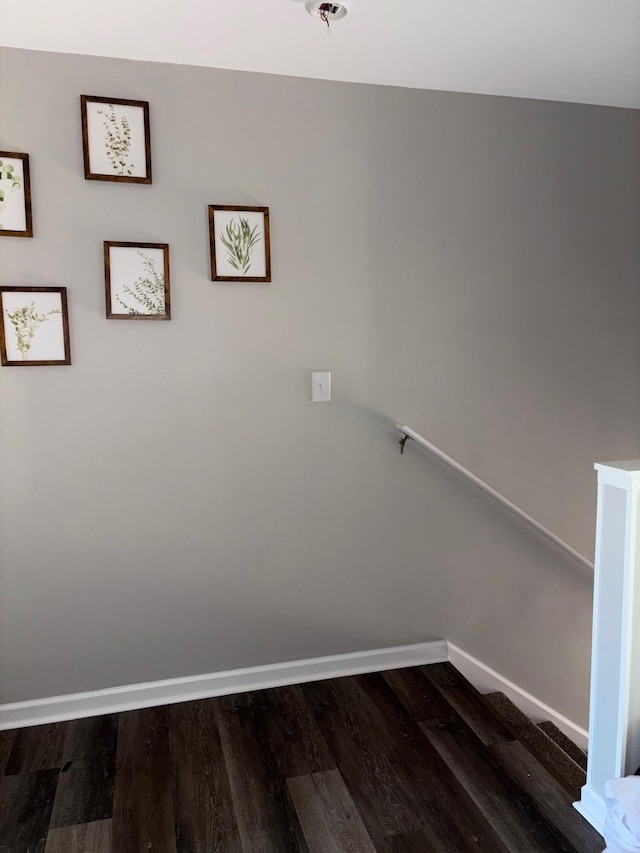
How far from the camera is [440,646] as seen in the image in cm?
249

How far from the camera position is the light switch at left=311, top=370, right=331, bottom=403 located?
2230mm

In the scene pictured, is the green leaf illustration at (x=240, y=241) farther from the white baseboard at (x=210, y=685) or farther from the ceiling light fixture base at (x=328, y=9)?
the white baseboard at (x=210, y=685)

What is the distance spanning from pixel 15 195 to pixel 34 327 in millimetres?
394

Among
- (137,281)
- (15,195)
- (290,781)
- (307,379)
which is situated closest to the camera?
(290,781)

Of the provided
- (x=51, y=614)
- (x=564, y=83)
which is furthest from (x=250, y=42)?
(x=51, y=614)

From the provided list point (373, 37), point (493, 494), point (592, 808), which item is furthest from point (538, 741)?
point (373, 37)

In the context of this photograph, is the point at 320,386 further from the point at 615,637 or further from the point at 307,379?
the point at 615,637

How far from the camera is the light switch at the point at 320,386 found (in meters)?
2.23

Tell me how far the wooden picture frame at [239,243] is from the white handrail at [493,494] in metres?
0.75

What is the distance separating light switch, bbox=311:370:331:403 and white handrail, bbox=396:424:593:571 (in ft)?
0.95

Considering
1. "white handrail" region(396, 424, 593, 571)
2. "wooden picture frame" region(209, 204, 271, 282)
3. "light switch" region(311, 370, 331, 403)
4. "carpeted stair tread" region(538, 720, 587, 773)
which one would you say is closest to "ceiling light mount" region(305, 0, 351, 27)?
"wooden picture frame" region(209, 204, 271, 282)

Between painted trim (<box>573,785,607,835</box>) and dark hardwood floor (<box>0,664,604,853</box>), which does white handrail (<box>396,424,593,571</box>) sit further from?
painted trim (<box>573,785,607,835</box>)

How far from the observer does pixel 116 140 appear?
6.52 feet

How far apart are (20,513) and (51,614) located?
353mm
